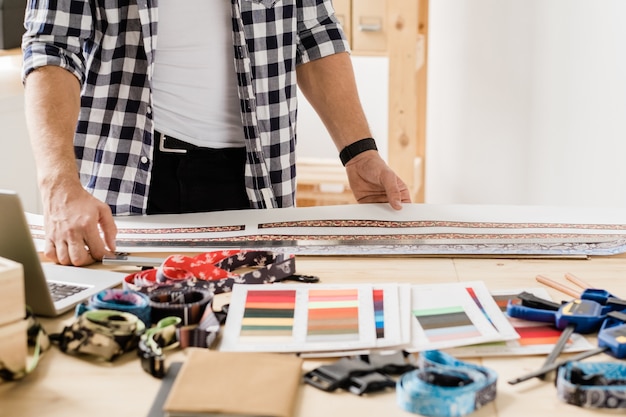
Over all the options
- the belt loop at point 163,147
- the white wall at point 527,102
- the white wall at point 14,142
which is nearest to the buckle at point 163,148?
the belt loop at point 163,147

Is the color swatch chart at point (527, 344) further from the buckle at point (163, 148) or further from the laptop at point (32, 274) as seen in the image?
the buckle at point (163, 148)

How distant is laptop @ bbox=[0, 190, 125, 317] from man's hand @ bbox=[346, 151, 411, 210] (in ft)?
2.13

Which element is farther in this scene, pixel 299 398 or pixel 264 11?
pixel 264 11

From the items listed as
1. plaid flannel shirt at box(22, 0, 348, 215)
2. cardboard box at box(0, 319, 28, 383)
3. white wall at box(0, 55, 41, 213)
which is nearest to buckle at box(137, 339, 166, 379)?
cardboard box at box(0, 319, 28, 383)

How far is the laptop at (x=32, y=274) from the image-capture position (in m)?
1.06

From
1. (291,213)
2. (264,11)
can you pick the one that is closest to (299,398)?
(291,213)

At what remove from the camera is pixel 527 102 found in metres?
3.02

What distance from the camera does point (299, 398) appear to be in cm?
89

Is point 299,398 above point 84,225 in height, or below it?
below

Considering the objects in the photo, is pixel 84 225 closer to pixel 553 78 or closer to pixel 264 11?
pixel 264 11

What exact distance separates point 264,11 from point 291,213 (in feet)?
1.57

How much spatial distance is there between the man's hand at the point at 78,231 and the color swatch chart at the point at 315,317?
1.00ft

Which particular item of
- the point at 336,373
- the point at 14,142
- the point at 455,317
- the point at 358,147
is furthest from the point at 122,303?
the point at 14,142

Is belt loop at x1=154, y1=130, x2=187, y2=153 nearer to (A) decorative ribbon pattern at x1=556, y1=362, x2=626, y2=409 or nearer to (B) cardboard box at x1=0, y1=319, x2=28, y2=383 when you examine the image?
(B) cardboard box at x1=0, y1=319, x2=28, y2=383
